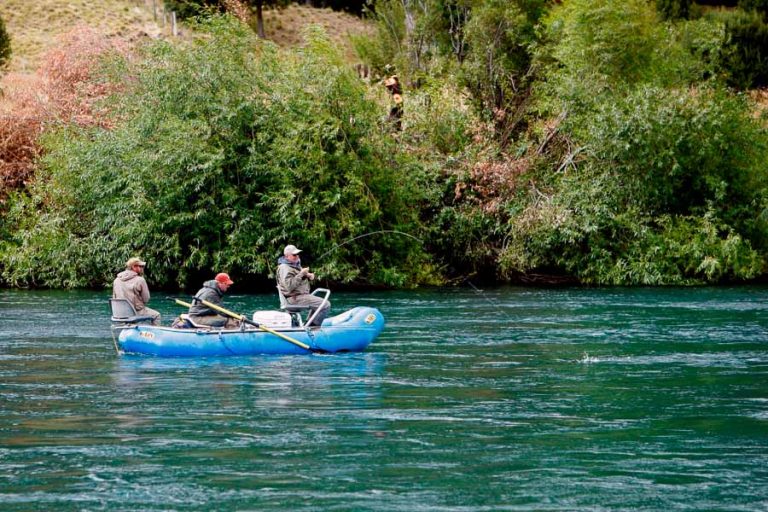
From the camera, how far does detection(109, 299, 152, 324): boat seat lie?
19.7 meters

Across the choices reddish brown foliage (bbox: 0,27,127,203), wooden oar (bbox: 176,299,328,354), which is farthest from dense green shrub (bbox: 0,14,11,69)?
wooden oar (bbox: 176,299,328,354)

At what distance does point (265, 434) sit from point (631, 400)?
515 centimetres

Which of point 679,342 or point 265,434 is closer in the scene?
point 265,434

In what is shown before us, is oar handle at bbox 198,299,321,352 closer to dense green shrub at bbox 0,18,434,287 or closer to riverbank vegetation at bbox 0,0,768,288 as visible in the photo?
riverbank vegetation at bbox 0,0,768,288

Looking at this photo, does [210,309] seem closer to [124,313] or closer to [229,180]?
[124,313]

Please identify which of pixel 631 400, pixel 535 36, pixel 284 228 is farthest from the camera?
pixel 535 36

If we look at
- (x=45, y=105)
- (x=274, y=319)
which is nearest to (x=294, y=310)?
(x=274, y=319)

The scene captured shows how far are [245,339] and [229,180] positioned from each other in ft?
49.9

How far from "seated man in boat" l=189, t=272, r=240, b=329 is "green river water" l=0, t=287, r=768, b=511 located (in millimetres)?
800

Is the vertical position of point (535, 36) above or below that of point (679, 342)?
above

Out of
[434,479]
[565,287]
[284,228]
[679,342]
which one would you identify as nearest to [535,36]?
[565,287]

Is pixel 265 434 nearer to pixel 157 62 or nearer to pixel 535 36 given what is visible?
pixel 157 62

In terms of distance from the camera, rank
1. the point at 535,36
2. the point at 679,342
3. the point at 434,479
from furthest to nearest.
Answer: the point at 535,36, the point at 679,342, the point at 434,479

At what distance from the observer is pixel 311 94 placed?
34469 mm
